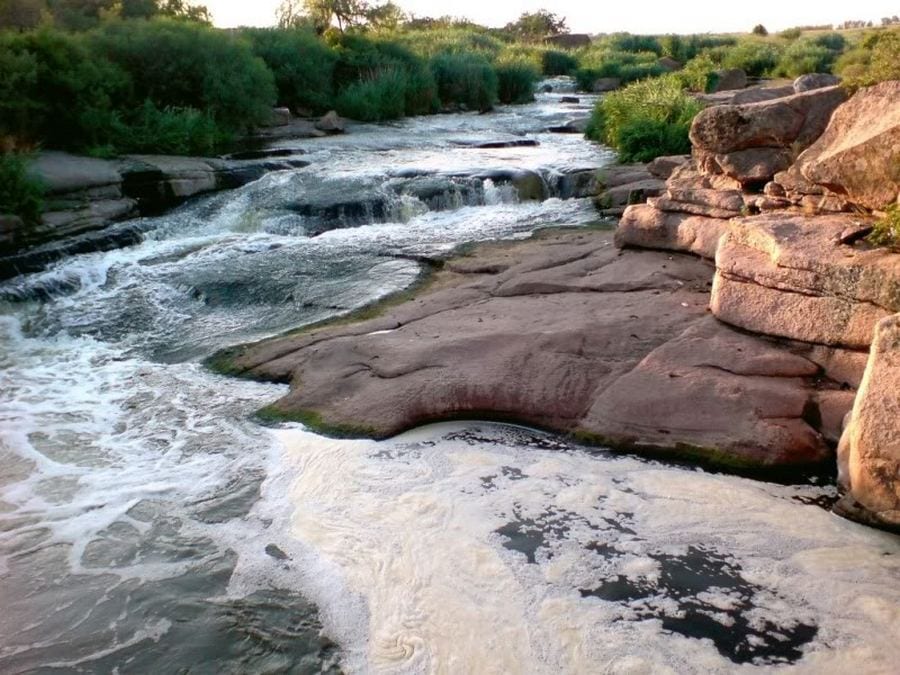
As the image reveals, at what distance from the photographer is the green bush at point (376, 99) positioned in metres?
19.7

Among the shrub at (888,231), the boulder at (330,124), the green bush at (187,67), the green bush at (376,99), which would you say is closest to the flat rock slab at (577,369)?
the shrub at (888,231)

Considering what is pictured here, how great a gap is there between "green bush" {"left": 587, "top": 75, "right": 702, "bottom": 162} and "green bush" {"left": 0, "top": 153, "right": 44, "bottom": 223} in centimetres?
806

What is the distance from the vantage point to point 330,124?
18031mm

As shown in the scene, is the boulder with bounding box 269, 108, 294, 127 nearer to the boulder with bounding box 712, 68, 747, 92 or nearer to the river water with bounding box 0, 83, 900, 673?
the boulder with bounding box 712, 68, 747, 92

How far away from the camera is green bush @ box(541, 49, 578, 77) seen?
3494 centimetres

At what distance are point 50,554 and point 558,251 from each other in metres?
5.34

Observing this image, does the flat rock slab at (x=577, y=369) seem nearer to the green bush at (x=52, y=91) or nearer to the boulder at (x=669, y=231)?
the boulder at (x=669, y=231)

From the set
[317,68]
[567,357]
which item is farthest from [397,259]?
[317,68]

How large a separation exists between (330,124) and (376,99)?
7.38ft

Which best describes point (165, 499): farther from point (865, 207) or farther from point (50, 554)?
point (865, 207)

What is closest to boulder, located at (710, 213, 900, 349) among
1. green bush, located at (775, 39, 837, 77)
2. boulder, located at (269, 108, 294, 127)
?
boulder, located at (269, 108, 294, 127)

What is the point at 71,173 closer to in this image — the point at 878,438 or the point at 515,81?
the point at 878,438

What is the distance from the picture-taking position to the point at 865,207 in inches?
206

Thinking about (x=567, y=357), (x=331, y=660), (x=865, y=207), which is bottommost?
(x=331, y=660)
